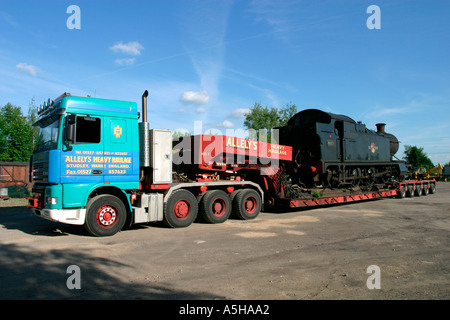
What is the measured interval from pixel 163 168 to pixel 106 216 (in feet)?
6.48

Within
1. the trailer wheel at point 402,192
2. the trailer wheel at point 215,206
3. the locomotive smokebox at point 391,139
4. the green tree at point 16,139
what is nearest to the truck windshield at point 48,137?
the trailer wheel at point 215,206

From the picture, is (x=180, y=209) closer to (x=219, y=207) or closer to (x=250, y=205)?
(x=219, y=207)

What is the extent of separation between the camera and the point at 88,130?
7.87 m

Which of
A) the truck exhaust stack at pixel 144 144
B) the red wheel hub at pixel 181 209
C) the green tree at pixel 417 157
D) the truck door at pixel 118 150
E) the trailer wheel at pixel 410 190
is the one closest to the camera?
the truck door at pixel 118 150

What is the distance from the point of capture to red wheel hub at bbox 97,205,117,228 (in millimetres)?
7891

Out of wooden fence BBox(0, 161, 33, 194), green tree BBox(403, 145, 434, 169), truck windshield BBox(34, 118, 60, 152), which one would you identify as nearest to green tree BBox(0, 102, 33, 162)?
wooden fence BBox(0, 161, 33, 194)

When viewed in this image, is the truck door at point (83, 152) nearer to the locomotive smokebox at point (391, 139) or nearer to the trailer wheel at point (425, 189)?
the locomotive smokebox at point (391, 139)

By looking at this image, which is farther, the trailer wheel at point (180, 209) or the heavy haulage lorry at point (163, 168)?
the trailer wheel at point (180, 209)

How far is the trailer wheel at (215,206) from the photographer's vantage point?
32.4 feet

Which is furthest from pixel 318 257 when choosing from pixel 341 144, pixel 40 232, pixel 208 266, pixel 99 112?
pixel 341 144

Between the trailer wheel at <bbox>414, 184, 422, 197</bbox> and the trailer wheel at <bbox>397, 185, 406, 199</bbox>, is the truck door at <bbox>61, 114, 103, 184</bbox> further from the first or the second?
the trailer wheel at <bbox>414, 184, 422, 197</bbox>

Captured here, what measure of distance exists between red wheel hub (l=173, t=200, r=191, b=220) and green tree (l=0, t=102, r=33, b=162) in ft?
96.6

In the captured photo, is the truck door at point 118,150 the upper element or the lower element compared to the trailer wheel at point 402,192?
upper

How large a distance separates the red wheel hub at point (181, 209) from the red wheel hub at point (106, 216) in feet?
5.76
